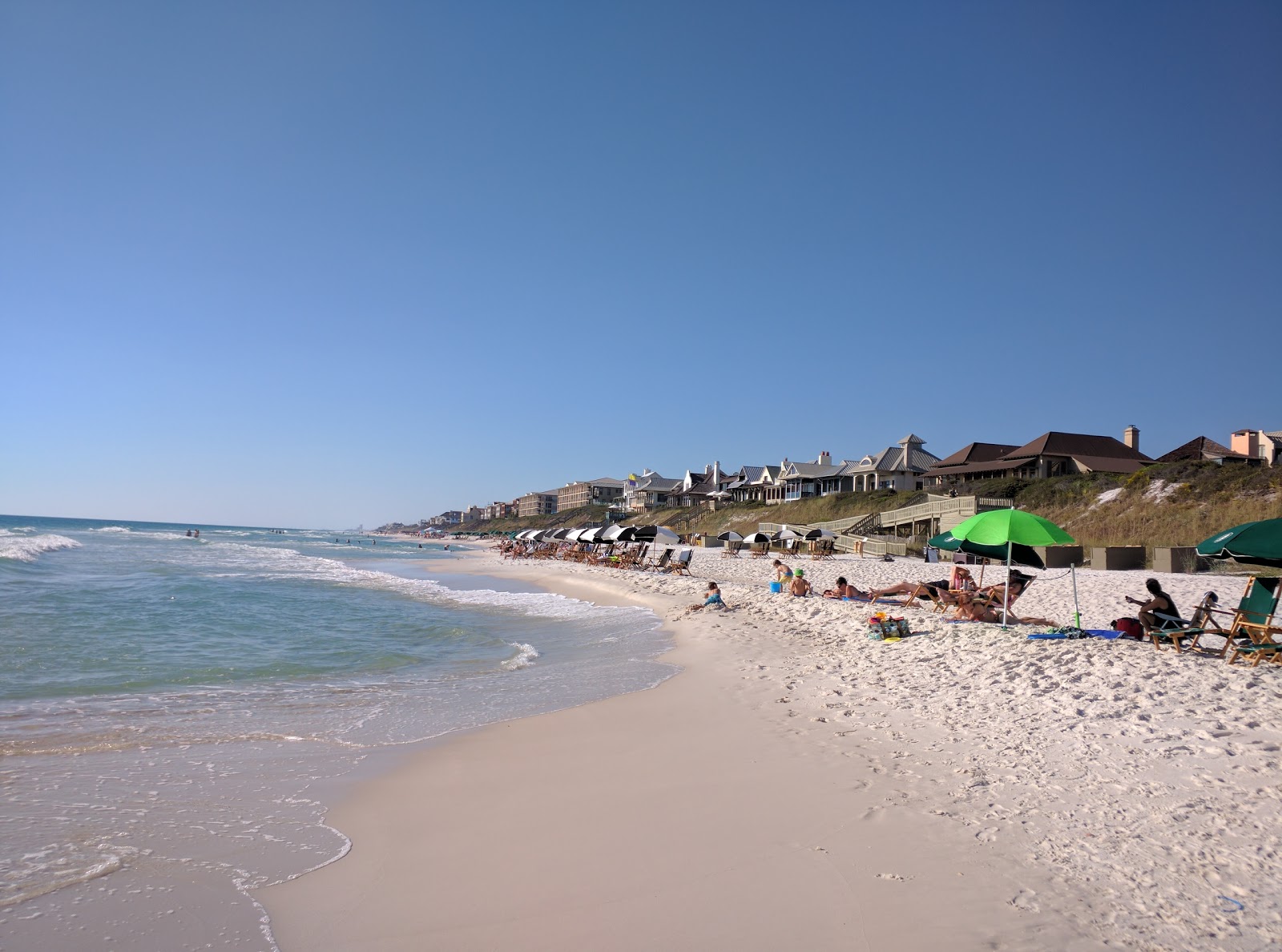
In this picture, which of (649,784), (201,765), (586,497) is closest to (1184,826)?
(649,784)

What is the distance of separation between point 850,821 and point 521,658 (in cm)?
753

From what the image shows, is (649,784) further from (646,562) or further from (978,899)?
(646,562)

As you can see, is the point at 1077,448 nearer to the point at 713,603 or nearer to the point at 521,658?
the point at 713,603

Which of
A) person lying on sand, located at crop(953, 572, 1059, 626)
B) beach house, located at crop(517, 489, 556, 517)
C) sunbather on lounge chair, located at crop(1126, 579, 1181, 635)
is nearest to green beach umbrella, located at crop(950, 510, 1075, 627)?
person lying on sand, located at crop(953, 572, 1059, 626)

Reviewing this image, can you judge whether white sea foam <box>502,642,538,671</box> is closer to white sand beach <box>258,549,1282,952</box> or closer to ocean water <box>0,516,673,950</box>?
ocean water <box>0,516,673,950</box>

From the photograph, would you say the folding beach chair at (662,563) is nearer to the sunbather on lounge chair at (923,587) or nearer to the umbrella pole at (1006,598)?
A: the sunbather on lounge chair at (923,587)

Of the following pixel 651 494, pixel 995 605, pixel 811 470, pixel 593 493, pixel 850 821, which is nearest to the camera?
pixel 850 821

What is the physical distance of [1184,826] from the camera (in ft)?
13.4

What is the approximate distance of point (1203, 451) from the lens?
141 ft

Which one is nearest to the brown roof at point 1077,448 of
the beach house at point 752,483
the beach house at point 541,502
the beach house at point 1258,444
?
the beach house at point 1258,444

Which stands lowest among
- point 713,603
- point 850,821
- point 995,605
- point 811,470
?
point 850,821

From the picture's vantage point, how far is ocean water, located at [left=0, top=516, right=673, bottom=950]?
370cm

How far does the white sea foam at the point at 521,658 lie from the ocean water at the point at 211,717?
0.07 metres

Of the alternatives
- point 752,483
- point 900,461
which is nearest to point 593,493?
point 752,483
